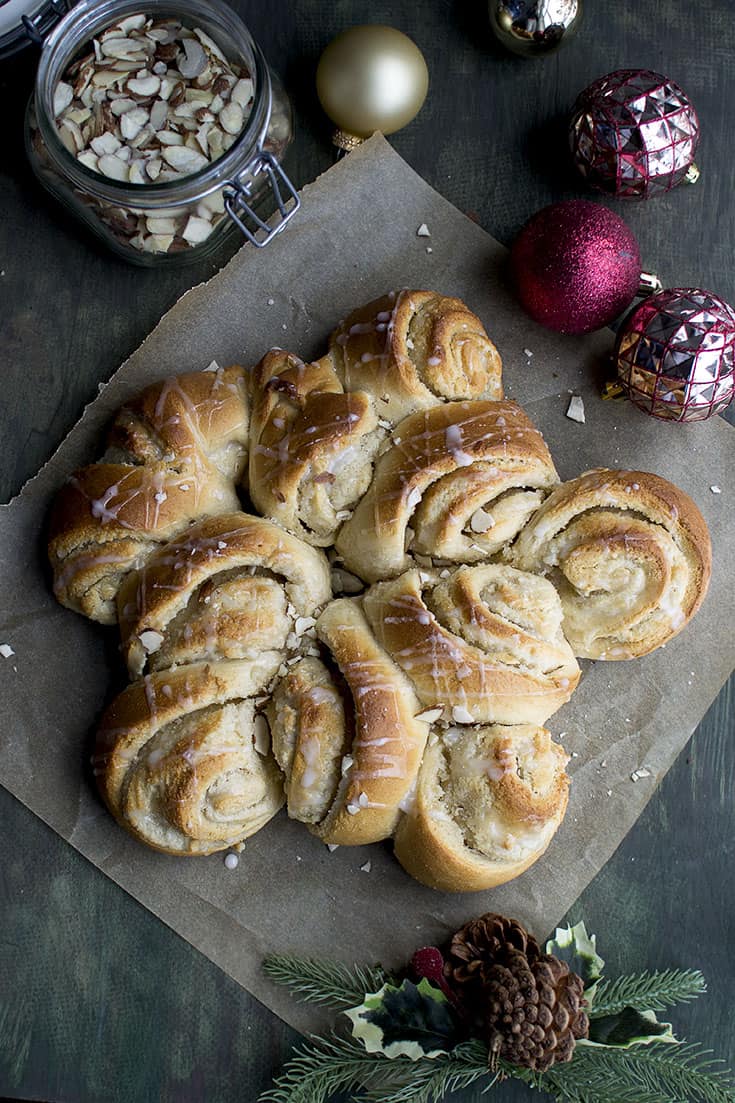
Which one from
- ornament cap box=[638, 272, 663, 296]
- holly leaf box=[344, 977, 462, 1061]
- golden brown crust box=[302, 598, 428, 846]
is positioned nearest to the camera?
golden brown crust box=[302, 598, 428, 846]

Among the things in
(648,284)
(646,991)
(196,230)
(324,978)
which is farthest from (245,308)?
(646,991)

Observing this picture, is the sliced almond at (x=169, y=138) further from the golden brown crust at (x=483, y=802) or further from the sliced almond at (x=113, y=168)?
the golden brown crust at (x=483, y=802)

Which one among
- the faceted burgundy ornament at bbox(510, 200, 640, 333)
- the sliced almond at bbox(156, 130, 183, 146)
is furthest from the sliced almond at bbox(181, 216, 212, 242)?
the faceted burgundy ornament at bbox(510, 200, 640, 333)

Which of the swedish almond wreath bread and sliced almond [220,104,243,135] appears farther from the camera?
sliced almond [220,104,243,135]

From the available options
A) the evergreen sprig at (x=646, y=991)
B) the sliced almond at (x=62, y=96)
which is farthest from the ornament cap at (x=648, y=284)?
the evergreen sprig at (x=646, y=991)

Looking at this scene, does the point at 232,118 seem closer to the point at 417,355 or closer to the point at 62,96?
the point at 62,96

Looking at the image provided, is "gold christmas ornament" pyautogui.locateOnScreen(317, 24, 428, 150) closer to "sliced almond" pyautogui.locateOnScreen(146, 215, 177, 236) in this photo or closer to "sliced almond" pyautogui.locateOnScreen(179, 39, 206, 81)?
"sliced almond" pyautogui.locateOnScreen(179, 39, 206, 81)
